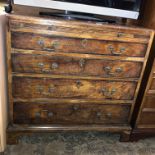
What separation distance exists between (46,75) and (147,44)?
71 centimetres

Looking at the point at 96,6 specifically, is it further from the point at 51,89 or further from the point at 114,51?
the point at 51,89

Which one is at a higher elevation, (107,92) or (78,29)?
(78,29)

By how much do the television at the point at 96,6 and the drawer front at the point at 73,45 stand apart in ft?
0.89

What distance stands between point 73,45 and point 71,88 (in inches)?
12.4

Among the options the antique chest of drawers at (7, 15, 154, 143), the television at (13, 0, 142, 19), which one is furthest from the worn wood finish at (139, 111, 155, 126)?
the television at (13, 0, 142, 19)

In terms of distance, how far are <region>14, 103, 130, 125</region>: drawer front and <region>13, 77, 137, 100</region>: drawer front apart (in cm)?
8

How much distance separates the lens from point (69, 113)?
4.86 feet

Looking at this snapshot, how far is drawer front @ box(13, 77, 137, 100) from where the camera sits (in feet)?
4.35

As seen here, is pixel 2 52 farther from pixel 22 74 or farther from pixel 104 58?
pixel 104 58

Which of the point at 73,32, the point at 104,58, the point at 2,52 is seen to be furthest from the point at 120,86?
the point at 2,52

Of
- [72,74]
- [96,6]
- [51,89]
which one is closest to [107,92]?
[72,74]

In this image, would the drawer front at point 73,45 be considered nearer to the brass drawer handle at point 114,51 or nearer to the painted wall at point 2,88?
the brass drawer handle at point 114,51

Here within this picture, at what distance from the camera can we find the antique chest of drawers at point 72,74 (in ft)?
3.93

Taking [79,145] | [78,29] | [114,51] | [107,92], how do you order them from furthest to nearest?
[79,145] < [107,92] < [114,51] < [78,29]
